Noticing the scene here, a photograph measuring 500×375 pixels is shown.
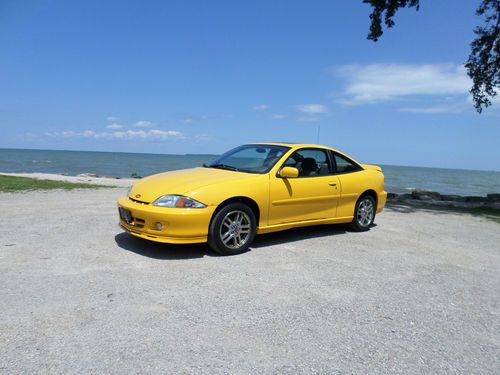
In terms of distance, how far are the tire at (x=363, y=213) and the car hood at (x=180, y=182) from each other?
249 cm

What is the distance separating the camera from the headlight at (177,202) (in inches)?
198

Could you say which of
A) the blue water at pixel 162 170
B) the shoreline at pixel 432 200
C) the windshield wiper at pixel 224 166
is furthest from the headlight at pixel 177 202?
the blue water at pixel 162 170

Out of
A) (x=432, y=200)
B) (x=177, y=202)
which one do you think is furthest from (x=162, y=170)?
(x=177, y=202)

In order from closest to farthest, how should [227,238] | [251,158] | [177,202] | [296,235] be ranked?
[177,202] < [227,238] < [251,158] < [296,235]

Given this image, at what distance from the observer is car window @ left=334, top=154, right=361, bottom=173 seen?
700cm

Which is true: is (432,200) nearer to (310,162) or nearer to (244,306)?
(310,162)

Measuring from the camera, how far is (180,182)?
5.44 meters

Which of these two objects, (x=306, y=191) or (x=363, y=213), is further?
(x=363, y=213)

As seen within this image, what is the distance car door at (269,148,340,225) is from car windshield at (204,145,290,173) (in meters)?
0.21

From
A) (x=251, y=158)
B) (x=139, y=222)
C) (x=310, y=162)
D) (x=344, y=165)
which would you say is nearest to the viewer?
(x=139, y=222)

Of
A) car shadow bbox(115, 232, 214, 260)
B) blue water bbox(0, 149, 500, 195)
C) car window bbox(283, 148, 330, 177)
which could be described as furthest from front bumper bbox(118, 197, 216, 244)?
blue water bbox(0, 149, 500, 195)

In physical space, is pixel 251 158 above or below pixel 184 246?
above

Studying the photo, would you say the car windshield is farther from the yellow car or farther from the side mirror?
the side mirror

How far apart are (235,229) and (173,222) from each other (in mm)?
891
